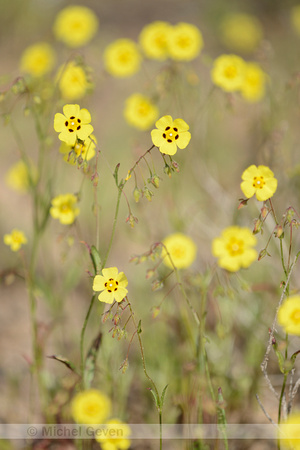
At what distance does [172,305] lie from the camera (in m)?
2.87

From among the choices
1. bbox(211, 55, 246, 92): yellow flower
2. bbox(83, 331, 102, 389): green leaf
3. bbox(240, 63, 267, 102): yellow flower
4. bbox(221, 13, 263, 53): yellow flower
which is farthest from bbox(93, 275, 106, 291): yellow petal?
bbox(221, 13, 263, 53): yellow flower

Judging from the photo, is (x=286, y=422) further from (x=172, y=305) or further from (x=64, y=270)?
(x=64, y=270)

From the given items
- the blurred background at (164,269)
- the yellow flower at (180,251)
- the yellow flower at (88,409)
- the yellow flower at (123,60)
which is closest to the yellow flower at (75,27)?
the blurred background at (164,269)

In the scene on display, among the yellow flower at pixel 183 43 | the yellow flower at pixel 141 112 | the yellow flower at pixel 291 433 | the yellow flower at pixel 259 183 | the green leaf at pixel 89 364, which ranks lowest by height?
the yellow flower at pixel 291 433

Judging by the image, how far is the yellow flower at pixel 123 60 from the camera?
308 centimetres

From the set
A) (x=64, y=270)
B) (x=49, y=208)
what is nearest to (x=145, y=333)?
(x=64, y=270)

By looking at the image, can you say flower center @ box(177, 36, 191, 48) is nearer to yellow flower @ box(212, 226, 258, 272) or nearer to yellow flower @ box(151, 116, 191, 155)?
yellow flower @ box(212, 226, 258, 272)

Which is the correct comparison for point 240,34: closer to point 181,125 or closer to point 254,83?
point 254,83

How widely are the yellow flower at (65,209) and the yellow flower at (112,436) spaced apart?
822mm

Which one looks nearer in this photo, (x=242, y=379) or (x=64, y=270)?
(x=242, y=379)

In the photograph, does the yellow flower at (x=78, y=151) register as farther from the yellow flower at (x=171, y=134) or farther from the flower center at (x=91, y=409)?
the flower center at (x=91, y=409)

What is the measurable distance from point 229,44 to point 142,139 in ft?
6.78

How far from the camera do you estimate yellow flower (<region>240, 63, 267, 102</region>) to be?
311 centimetres

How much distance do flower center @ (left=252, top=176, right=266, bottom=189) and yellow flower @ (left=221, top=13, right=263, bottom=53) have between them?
497 centimetres
